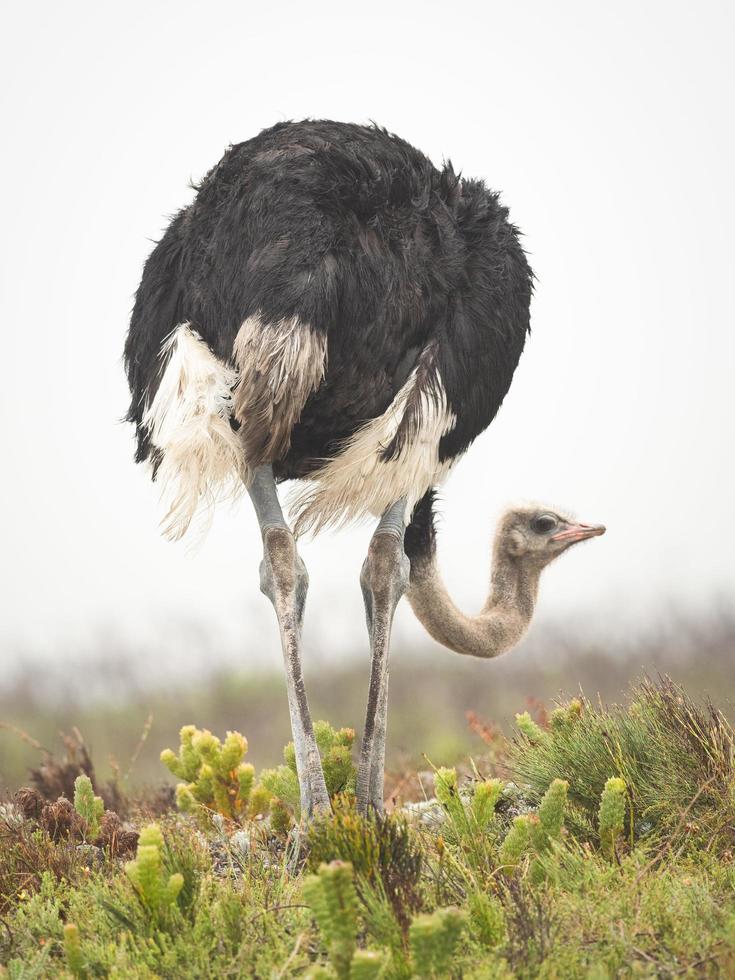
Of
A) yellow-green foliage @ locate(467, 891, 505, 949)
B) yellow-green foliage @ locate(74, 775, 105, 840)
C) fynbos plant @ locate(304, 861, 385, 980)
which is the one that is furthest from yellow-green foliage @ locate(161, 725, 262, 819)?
fynbos plant @ locate(304, 861, 385, 980)

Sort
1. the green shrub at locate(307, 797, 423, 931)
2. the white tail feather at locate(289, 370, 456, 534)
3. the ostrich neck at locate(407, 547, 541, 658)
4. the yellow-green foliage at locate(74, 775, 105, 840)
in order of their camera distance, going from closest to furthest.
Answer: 1. the green shrub at locate(307, 797, 423, 931)
2. the white tail feather at locate(289, 370, 456, 534)
3. the yellow-green foliage at locate(74, 775, 105, 840)
4. the ostrich neck at locate(407, 547, 541, 658)

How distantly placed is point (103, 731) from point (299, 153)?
34.7 feet

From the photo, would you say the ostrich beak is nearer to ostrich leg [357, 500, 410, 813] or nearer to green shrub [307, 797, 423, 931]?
ostrich leg [357, 500, 410, 813]

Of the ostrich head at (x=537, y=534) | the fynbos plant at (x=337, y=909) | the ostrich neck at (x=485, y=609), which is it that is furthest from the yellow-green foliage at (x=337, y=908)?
the ostrich head at (x=537, y=534)

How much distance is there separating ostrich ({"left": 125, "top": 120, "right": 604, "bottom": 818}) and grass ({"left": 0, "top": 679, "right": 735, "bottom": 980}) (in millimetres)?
601

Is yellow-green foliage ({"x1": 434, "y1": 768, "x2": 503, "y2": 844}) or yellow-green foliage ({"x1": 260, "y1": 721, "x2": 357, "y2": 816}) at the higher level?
yellow-green foliage ({"x1": 260, "y1": 721, "x2": 357, "y2": 816})

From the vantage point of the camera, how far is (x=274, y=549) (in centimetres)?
418

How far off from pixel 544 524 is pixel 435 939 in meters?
3.51

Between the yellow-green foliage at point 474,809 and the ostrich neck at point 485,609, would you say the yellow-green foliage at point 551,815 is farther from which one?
the ostrich neck at point 485,609

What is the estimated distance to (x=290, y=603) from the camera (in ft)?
13.6

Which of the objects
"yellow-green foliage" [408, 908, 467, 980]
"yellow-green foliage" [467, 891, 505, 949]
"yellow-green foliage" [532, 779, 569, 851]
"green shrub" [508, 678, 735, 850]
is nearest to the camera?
"yellow-green foliage" [408, 908, 467, 980]

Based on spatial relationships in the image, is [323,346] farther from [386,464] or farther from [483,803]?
[483,803]

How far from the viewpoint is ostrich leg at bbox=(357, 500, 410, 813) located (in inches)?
165

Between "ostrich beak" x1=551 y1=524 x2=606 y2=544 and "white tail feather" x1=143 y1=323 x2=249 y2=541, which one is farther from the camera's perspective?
"ostrich beak" x1=551 y1=524 x2=606 y2=544
